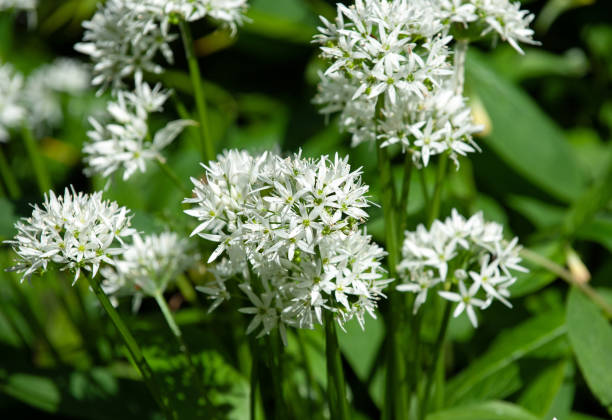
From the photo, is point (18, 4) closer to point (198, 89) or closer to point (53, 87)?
point (198, 89)

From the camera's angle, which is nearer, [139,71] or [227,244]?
[227,244]

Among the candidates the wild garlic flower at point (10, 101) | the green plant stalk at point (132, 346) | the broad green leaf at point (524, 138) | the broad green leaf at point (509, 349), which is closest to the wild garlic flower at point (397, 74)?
the green plant stalk at point (132, 346)

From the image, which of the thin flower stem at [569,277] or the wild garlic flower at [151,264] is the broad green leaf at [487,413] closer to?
the thin flower stem at [569,277]

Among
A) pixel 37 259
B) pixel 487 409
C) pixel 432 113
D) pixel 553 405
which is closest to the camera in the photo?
pixel 37 259

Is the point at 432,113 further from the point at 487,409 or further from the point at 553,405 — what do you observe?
the point at 553,405

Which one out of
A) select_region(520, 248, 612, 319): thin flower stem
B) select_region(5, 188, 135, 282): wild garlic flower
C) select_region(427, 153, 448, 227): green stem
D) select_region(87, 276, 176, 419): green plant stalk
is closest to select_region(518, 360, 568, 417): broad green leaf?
select_region(520, 248, 612, 319): thin flower stem

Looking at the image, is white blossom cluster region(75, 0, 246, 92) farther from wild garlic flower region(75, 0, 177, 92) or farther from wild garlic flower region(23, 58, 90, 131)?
wild garlic flower region(23, 58, 90, 131)

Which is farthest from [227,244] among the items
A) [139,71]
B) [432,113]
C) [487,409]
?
[487,409]
